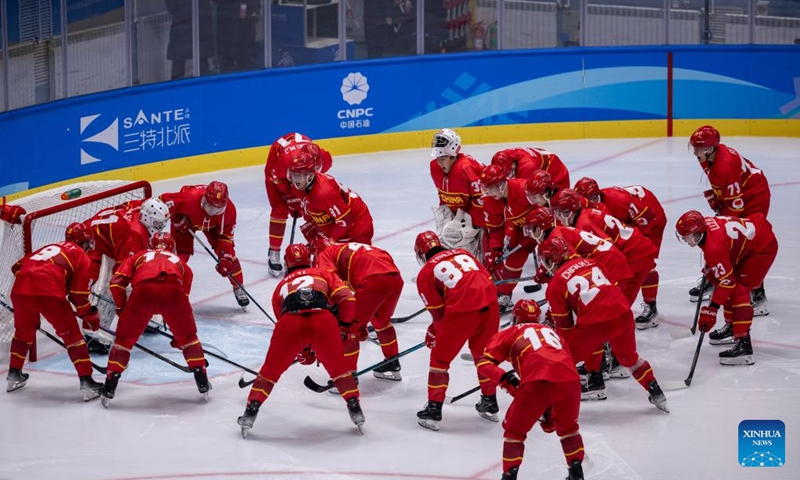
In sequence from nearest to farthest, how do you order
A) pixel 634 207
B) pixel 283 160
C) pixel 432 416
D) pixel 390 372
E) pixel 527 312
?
pixel 527 312 → pixel 432 416 → pixel 390 372 → pixel 634 207 → pixel 283 160

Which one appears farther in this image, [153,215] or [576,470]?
[153,215]

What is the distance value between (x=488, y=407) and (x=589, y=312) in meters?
0.83

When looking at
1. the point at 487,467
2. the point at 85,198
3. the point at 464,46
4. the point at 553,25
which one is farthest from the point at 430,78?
the point at 487,467

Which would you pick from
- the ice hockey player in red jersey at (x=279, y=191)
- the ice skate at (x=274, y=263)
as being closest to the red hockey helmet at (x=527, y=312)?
the ice hockey player in red jersey at (x=279, y=191)

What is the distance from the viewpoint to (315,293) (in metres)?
7.33

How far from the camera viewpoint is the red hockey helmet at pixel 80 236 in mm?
8344

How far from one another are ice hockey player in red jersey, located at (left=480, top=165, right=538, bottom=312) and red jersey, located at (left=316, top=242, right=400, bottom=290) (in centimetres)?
163

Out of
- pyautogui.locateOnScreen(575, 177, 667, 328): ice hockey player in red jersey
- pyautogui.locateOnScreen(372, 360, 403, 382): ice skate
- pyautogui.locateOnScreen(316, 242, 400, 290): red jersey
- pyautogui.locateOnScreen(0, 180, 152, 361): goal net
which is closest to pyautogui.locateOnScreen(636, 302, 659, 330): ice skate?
pyautogui.locateOnScreen(575, 177, 667, 328): ice hockey player in red jersey

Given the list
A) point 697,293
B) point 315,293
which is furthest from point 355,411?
point 697,293

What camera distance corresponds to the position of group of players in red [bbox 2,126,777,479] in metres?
6.91

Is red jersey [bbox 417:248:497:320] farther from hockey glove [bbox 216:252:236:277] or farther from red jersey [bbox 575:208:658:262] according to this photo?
hockey glove [bbox 216:252:236:277]

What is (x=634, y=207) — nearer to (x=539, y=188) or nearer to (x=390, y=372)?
(x=539, y=188)

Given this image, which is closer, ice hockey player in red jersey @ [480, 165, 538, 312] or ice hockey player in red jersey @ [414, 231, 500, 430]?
ice hockey player in red jersey @ [414, 231, 500, 430]

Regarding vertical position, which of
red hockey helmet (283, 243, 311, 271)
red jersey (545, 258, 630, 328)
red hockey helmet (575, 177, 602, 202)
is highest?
red hockey helmet (575, 177, 602, 202)
